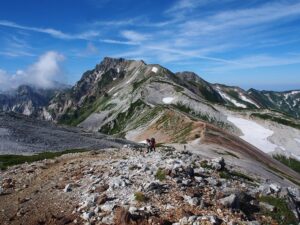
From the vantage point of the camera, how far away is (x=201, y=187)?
94.3 feet

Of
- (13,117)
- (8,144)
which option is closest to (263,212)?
(8,144)

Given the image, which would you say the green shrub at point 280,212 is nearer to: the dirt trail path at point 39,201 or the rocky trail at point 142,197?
the rocky trail at point 142,197

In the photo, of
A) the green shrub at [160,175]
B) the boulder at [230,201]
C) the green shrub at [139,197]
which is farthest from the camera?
the green shrub at [160,175]

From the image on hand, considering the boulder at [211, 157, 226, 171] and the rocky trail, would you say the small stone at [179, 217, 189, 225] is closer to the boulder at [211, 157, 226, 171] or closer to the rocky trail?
the rocky trail

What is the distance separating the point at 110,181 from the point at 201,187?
688 centimetres

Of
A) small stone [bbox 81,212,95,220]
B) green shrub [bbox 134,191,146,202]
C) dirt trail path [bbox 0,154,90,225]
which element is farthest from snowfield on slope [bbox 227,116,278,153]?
small stone [bbox 81,212,95,220]

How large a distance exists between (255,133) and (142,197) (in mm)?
142510

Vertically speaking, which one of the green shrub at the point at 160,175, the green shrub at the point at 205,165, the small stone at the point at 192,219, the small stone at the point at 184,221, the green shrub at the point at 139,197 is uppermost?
the green shrub at the point at 205,165

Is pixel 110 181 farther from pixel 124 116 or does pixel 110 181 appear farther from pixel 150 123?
pixel 124 116

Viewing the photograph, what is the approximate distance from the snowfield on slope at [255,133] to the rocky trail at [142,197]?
11511 centimetres

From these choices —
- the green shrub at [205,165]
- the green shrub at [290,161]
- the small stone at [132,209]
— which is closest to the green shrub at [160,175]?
the small stone at [132,209]

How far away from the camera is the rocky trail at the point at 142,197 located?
24859 mm

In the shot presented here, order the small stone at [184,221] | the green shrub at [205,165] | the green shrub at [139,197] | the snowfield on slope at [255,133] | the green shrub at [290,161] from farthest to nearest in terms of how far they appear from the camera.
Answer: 1. the snowfield on slope at [255,133]
2. the green shrub at [290,161]
3. the green shrub at [205,165]
4. the green shrub at [139,197]
5. the small stone at [184,221]

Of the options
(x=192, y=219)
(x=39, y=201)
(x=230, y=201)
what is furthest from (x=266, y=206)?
(x=39, y=201)
